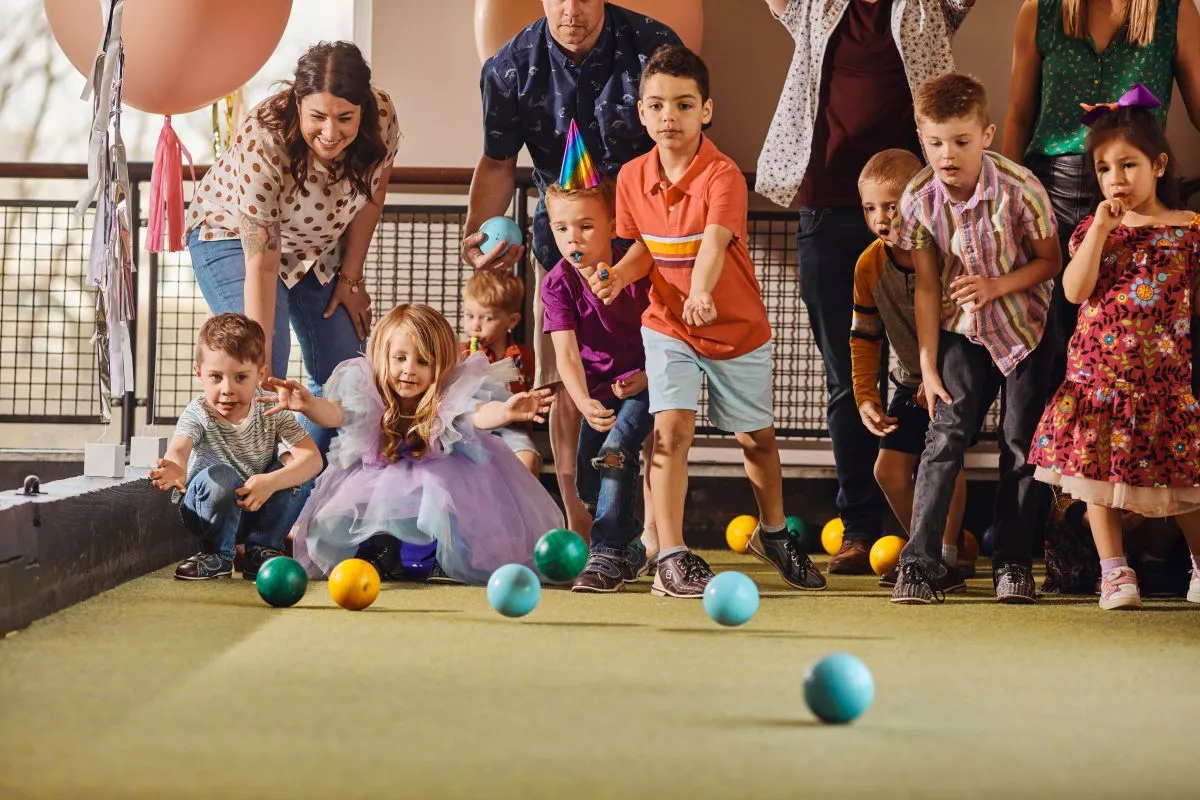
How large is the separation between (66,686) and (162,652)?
1.04 ft

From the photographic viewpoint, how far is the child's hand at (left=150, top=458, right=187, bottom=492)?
11.6ft

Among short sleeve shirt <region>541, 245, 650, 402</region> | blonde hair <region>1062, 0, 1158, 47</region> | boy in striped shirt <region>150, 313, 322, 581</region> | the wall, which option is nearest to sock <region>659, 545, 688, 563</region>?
short sleeve shirt <region>541, 245, 650, 402</region>

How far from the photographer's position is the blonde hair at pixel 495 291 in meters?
4.50

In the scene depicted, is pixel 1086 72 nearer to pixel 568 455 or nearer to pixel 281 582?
pixel 568 455

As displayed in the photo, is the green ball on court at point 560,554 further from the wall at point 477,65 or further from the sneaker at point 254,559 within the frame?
the wall at point 477,65

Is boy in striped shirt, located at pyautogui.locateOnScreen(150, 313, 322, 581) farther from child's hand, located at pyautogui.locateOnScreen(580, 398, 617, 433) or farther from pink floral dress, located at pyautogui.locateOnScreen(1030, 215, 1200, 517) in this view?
pink floral dress, located at pyautogui.locateOnScreen(1030, 215, 1200, 517)

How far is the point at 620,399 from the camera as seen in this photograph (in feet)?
12.8

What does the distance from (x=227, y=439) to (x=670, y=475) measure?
48.0 inches

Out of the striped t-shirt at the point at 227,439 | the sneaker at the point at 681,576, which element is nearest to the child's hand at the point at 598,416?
the sneaker at the point at 681,576

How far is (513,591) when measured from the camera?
120 inches

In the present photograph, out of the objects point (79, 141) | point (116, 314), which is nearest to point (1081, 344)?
point (116, 314)

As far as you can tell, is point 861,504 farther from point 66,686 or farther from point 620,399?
point 66,686

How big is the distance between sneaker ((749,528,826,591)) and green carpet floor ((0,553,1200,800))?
1.18 ft

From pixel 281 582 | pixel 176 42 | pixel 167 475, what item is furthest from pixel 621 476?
pixel 176 42
